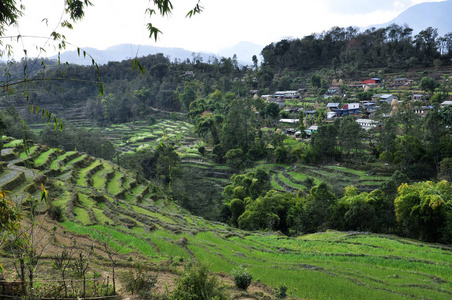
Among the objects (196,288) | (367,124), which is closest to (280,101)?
(367,124)

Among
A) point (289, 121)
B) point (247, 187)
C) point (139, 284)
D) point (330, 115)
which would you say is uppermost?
point (330, 115)

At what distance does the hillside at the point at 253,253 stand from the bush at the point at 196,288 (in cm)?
86

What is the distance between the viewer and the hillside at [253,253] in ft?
29.1

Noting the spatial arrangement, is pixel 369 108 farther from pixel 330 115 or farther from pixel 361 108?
pixel 330 115

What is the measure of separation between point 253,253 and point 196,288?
726 cm

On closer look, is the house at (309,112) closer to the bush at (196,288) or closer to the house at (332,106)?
the house at (332,106)

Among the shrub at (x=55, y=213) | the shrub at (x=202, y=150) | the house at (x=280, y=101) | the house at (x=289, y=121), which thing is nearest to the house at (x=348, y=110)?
the house at (x=289, y=121)

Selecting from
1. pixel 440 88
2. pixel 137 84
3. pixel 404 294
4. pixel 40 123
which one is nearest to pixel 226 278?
pixel 404 294

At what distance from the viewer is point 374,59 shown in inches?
2724

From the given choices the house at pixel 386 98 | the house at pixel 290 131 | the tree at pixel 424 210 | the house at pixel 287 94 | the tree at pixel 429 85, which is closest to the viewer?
the tree at pixel 424 210

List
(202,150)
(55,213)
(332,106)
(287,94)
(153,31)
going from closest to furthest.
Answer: (153,31)
(55,213)
(202,150)
(332,106)
(287,94)

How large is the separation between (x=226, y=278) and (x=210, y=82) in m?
71.6

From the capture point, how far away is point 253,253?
13.1 metres

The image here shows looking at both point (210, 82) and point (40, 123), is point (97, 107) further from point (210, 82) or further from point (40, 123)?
point (210, 82)
